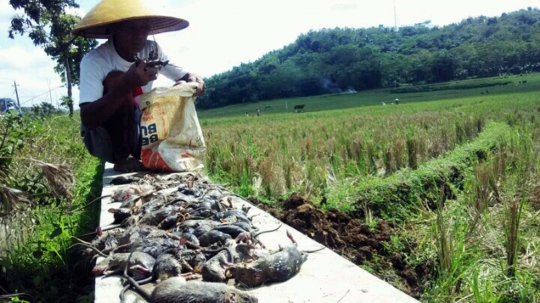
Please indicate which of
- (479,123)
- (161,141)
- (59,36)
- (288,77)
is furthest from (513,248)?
(288,77)

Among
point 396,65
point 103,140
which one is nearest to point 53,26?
point 103,140

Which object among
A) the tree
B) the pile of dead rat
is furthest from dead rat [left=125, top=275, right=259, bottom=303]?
the tree

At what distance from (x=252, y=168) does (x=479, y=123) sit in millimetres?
5643

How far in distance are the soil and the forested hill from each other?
5825 cm

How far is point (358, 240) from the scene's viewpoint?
3.48 metres

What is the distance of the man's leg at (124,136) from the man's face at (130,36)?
0.41 m

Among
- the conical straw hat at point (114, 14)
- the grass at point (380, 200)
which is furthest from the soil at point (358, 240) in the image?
the conical straw hat at point (114, 14)

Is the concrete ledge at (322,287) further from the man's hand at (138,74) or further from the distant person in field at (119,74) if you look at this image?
the distant person in field at (119,74)

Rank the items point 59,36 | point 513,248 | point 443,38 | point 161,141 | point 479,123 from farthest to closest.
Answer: point 443,38, point 59,36, point 479,123, point 161,141, point 513,248

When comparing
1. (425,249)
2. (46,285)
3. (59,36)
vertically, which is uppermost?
(59,36)

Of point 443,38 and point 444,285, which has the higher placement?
point 443,38

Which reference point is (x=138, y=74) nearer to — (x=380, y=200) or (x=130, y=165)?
(x=130, y=165)

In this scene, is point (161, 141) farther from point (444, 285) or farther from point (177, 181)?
point (444, 285)

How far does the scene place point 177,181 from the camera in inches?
139
